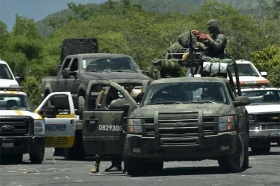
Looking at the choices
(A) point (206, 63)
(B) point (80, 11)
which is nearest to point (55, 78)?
(A) point (206, 63)

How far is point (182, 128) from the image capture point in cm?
1783

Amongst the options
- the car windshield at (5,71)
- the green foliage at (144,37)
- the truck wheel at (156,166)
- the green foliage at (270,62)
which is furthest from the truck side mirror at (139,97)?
the green foliage at (144,37)

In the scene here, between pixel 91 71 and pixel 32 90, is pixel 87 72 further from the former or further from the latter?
pixel 32 90

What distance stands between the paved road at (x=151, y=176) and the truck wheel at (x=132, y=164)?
0.14 meters

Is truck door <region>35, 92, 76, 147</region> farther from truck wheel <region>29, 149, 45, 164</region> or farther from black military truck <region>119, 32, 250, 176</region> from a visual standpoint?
black military truck <region>119, 32, 250, 176</region>

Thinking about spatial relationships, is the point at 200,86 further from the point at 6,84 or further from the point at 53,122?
the point at 6,84

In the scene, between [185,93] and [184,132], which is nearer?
[184,132]

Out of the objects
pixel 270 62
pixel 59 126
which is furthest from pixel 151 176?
pixel 270 62

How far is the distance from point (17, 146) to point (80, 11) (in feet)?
404

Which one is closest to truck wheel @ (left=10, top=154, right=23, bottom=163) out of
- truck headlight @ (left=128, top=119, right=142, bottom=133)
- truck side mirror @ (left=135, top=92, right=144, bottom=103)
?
truck side mirror @ (left=135, top=92, right=144, bottom=103)

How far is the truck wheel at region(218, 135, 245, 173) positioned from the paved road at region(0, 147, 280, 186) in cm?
17

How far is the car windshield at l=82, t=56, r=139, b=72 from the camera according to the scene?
27109 mm

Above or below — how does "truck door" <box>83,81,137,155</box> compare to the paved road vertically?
above

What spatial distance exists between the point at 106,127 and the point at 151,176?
4.30 ft
